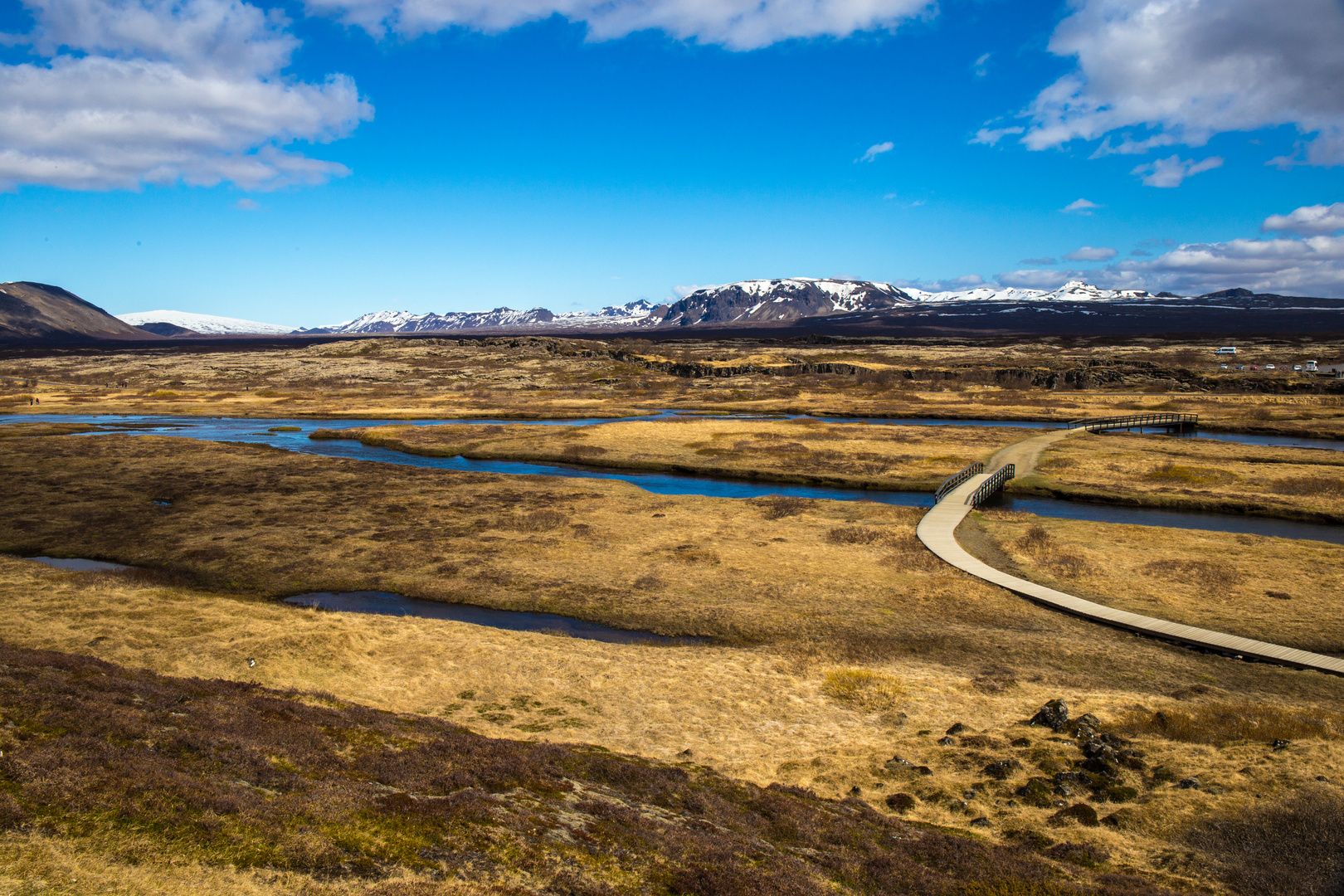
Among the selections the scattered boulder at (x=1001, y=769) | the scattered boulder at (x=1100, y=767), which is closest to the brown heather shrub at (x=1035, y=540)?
the scattered boulder at (x=1100, y=767)

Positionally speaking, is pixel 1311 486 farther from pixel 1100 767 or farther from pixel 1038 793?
pixel 1038 793

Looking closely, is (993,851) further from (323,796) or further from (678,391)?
(678,391)

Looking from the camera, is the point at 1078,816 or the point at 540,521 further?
the point at 540,521

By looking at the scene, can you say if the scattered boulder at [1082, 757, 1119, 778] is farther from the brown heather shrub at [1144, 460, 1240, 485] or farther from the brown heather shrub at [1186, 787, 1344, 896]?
the brown heather shrub at [1144, 460, 1240, 485]

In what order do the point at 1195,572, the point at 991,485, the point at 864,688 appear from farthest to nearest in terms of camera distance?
the point at 991,485
the point at 1195,572
the point at 864,688

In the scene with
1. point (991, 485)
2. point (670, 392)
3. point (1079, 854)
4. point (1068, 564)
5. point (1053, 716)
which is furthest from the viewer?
point (670, 392)

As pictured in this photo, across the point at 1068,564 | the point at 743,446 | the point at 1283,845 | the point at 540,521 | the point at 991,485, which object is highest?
the point at 743,446

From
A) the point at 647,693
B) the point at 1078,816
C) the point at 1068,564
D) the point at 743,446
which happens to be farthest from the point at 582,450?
the point at 1078,816
